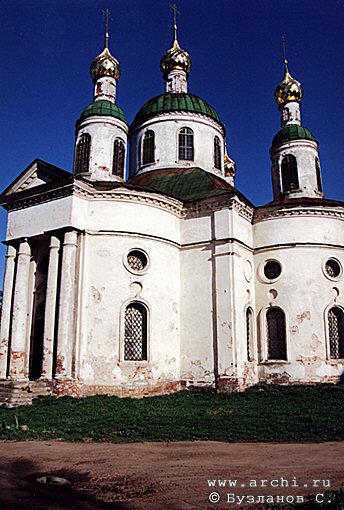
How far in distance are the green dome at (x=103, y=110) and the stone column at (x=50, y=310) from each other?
25.4 feet

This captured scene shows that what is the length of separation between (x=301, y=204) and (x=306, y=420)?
1005cm

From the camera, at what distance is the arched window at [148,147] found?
23.1 metres

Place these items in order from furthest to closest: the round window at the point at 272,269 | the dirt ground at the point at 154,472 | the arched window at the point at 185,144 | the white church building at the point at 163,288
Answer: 1. the arched window at the point at 185,144
2. the round window at the point at 272,269
3. the white church building at the point at 163,288
4. the dirt ground at the point at 154,472

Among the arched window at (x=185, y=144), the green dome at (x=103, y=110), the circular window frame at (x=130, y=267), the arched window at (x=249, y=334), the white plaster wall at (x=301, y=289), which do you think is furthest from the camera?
the arched window at (x=185, y=144)

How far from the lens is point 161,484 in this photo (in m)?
6.20

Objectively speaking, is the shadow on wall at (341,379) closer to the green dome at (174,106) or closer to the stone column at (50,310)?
the stone column at (50,310)

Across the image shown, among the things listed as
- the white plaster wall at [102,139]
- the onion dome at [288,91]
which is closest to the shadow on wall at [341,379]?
the white plaster wall at [102,139]

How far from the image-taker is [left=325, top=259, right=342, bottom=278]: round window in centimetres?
1889

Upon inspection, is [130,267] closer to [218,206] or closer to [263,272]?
[218,206]

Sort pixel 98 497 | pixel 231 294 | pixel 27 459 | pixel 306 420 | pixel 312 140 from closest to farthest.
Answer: pixel 98 497
pixel 27 459
pixel 306 420
pixel 231 294
pixel 312 140

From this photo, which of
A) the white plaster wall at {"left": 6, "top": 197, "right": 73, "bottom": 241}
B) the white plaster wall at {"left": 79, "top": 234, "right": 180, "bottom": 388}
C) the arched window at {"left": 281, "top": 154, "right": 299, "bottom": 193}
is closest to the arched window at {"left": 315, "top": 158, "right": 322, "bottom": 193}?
the arched window at {"left": 281, "top": 154, "right": 299, "bottom": 193}

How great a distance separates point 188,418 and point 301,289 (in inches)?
334

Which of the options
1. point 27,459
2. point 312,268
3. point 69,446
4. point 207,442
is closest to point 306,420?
point 207,442

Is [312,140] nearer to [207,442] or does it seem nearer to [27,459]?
[207,442]
